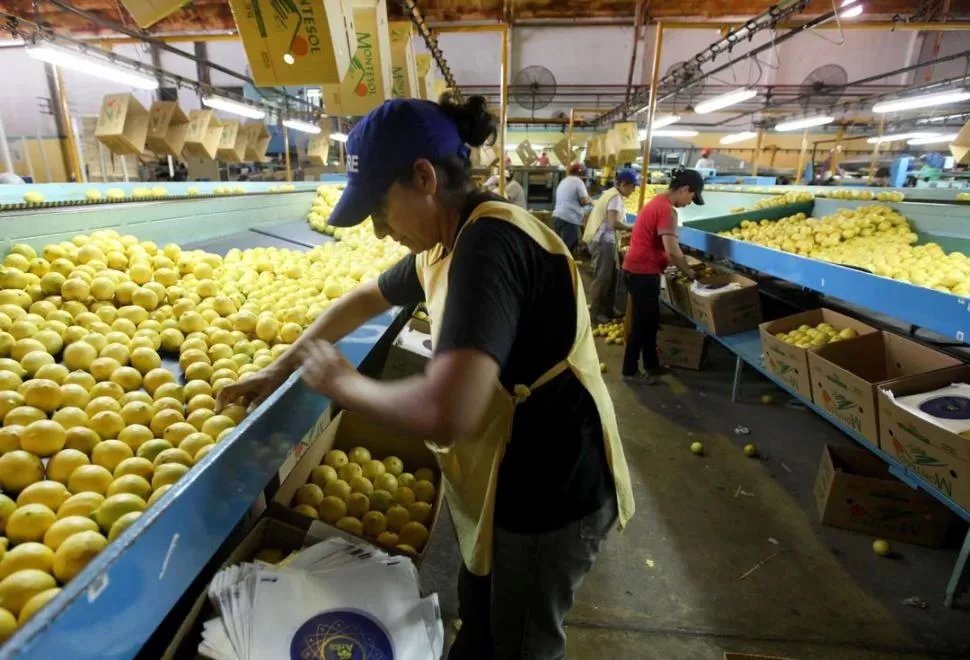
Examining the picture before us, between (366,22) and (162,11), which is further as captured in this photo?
(366,22)

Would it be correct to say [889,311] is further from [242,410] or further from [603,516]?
[242,410]

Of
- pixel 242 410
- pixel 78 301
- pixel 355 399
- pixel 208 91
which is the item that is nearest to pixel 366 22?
pixel 78 301

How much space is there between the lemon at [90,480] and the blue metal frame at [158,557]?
34cm

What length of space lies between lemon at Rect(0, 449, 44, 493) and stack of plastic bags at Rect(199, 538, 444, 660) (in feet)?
1.68

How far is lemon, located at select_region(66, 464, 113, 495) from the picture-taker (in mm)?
1227

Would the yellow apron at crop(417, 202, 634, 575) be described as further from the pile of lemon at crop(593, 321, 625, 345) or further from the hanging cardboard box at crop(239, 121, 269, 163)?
the hanging cardboard box at crop(239, 121, 269, 163)

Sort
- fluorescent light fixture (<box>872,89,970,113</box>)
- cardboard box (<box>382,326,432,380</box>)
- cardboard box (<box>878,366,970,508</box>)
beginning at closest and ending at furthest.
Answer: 1. cardboard box (<box>878,366,970,508</box>)
2. cardboard box (<box>382,326,432,380</box>)
3. fluorescent light fixture (<box>872,89,970,113</box>)

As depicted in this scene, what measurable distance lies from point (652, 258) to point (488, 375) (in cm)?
472

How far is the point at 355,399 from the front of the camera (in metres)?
1.13

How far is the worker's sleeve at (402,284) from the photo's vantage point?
Answer: 181 centimetres

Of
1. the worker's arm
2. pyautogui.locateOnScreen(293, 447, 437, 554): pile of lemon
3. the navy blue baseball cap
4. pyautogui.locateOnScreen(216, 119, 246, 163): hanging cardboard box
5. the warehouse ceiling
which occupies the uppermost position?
the warehouse ceiling

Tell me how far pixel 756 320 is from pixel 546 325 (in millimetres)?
4608

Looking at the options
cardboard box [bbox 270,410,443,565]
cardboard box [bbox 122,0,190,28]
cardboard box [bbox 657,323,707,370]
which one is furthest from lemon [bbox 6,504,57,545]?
cardboard box [bbox 657,323,707,370]

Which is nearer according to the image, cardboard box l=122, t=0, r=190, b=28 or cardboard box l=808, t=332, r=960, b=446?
cardboard box l=122, t=0, r=190, b=28
